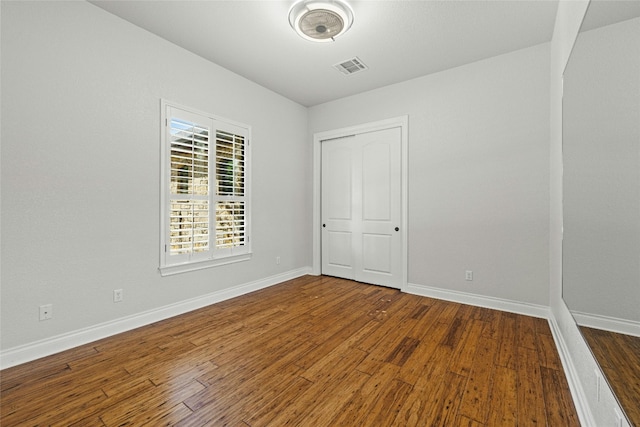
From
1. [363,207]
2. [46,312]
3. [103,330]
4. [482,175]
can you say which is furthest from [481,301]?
[46,312]

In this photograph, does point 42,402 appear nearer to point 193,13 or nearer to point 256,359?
point 256,359

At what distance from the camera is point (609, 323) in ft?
3.63

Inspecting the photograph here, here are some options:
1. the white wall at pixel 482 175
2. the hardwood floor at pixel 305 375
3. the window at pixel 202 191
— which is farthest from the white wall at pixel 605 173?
the window at pixel 202 191

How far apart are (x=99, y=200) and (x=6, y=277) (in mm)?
798

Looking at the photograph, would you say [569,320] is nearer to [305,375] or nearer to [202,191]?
[305,375]

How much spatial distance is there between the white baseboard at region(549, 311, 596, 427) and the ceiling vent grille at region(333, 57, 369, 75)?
11.1ft

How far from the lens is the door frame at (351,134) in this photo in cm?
379

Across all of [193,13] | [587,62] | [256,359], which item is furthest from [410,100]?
[256,359]

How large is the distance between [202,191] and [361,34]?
2425 mm

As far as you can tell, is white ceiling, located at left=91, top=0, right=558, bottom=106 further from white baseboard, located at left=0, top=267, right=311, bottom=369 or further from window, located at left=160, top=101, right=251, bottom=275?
white baseboard, located at left=0, top=267, right=311, bottom=369

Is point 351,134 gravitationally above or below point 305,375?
above

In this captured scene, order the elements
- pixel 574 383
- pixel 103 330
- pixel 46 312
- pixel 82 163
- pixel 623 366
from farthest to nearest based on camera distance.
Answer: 1. pixel 103 330
2. pixel 82 163
3. pixel 46 312
4. pixel 574 383
5. pixel 623 366

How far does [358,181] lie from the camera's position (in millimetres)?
4336

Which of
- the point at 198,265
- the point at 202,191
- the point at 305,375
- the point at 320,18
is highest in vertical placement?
the point at 320,18
